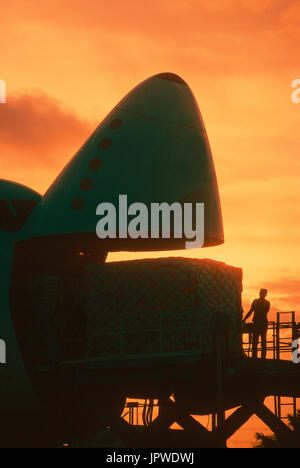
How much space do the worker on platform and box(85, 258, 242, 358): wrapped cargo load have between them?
237 cm

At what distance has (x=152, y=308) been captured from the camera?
30.1 metres

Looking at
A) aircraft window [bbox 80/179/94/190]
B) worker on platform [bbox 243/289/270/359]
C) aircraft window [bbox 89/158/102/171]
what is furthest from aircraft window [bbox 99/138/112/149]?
worker on platform [bbox 243/289/270/359]

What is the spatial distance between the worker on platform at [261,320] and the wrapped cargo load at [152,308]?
7.78 feet

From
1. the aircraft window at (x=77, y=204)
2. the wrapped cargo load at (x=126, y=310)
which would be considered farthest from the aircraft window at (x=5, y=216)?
the aircraft window at (x=77, y=204)

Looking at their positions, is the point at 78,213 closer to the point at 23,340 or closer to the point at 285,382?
the point at 23,340

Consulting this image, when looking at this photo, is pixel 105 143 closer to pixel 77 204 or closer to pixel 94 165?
pixel 94 165

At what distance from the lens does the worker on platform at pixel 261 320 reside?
107 feet

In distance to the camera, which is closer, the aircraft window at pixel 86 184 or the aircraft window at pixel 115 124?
the aircraft window at pixel 86 184

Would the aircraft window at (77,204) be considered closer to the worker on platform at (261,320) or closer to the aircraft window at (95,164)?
the aircraft window at (95,164)

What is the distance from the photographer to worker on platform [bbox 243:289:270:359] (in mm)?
32562

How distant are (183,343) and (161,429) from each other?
23.4 ft

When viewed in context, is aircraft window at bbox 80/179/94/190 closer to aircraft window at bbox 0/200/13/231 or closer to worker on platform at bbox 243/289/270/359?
aircraft window at bbox 0/200/13/231

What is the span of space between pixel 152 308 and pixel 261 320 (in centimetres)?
426
